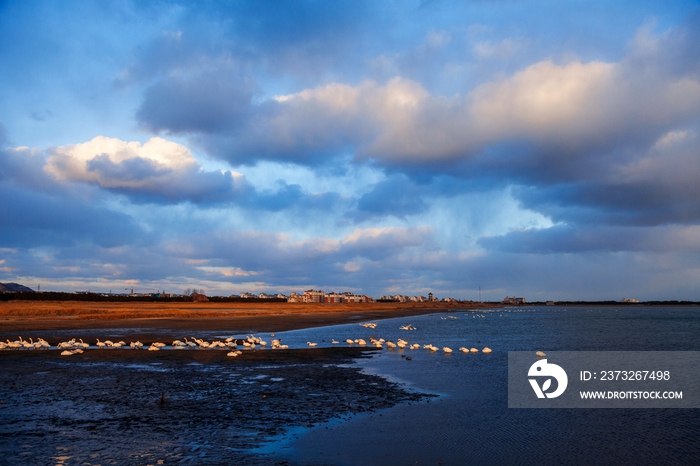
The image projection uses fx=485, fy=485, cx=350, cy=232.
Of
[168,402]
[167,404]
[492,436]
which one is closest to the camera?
[492,436]

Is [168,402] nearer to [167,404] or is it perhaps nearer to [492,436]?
[167,404]

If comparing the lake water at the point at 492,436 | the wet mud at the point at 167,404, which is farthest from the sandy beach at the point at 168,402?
the lake water at the point at 492,436

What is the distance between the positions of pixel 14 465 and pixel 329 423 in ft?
24.5

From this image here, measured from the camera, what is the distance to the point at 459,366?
26.0 meters

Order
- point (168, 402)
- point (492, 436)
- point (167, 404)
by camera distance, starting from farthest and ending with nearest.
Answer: point (168, 402) < point (167, 404) < point (492, 436)

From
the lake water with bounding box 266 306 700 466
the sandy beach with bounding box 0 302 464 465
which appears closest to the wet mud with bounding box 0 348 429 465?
the sandy beach with bounding box 0 302 464 465

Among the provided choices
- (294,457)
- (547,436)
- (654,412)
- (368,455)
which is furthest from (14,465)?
(654,412)

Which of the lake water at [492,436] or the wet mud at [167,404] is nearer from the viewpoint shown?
the wet mud at [167,404]

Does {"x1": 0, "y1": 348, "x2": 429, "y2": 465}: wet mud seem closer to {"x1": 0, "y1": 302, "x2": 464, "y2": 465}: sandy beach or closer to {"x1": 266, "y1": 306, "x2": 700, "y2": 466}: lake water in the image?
{"x1": 0, "y1": 302, "x2": 464, "y2": 465}: sandy beach

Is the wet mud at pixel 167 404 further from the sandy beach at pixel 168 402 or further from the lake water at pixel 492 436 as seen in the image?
the lake water at pixel 492 436

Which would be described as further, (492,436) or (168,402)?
(168,402)

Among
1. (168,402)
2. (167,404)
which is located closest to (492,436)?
(167,404)

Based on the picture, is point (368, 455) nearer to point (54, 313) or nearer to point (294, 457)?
point (294, 457)

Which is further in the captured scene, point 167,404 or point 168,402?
point 168,402
